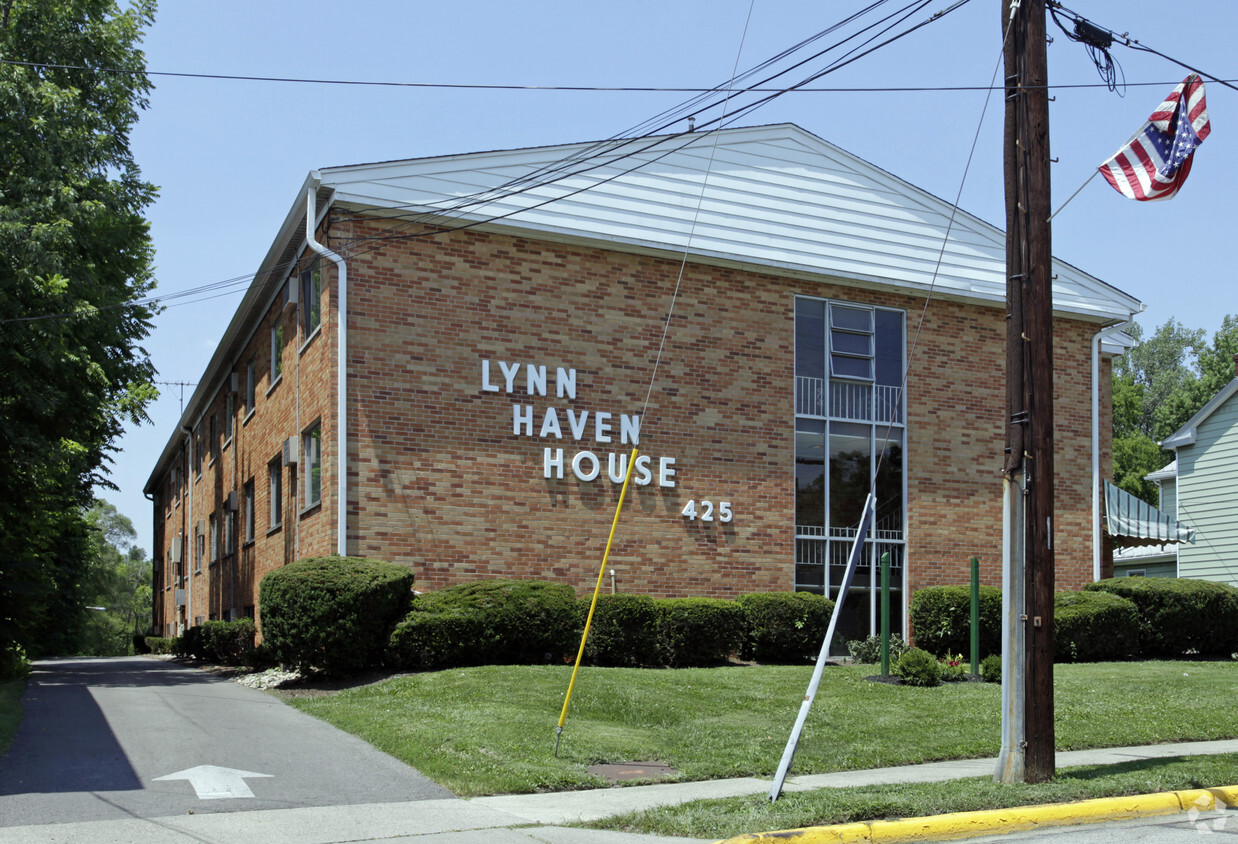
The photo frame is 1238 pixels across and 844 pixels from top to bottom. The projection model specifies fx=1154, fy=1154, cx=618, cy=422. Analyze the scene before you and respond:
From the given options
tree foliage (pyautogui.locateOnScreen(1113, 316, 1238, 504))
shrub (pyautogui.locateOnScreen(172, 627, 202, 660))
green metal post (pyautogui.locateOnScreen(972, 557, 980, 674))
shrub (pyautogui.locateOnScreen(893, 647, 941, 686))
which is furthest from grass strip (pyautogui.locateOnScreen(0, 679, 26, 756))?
tree foliage (pyautogui.locateOnScreen(1113, 316, 1238, 504))

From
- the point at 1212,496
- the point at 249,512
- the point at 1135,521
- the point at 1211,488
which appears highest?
the point at 1211,488

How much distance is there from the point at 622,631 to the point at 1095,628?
26.5ft

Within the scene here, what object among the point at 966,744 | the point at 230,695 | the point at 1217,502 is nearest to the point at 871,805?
the point at 966,744

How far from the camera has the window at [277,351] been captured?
22.2 m

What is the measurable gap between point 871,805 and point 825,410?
13297mm

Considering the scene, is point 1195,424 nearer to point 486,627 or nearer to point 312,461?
point 486,627

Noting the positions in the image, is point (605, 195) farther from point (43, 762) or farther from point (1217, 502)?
point (1217, 502)

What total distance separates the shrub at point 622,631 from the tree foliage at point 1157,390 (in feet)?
132

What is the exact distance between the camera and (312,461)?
19234mm

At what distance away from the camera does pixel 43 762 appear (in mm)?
10125

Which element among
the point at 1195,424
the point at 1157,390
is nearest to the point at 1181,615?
the point at 1195,424

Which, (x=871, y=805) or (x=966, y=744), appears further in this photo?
(x=966, y=744)

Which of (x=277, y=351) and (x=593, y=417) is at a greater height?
(x=277, y=351)

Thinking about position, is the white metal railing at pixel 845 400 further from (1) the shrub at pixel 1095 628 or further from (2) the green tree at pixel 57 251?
(2) the green tree at pixel 57 251
